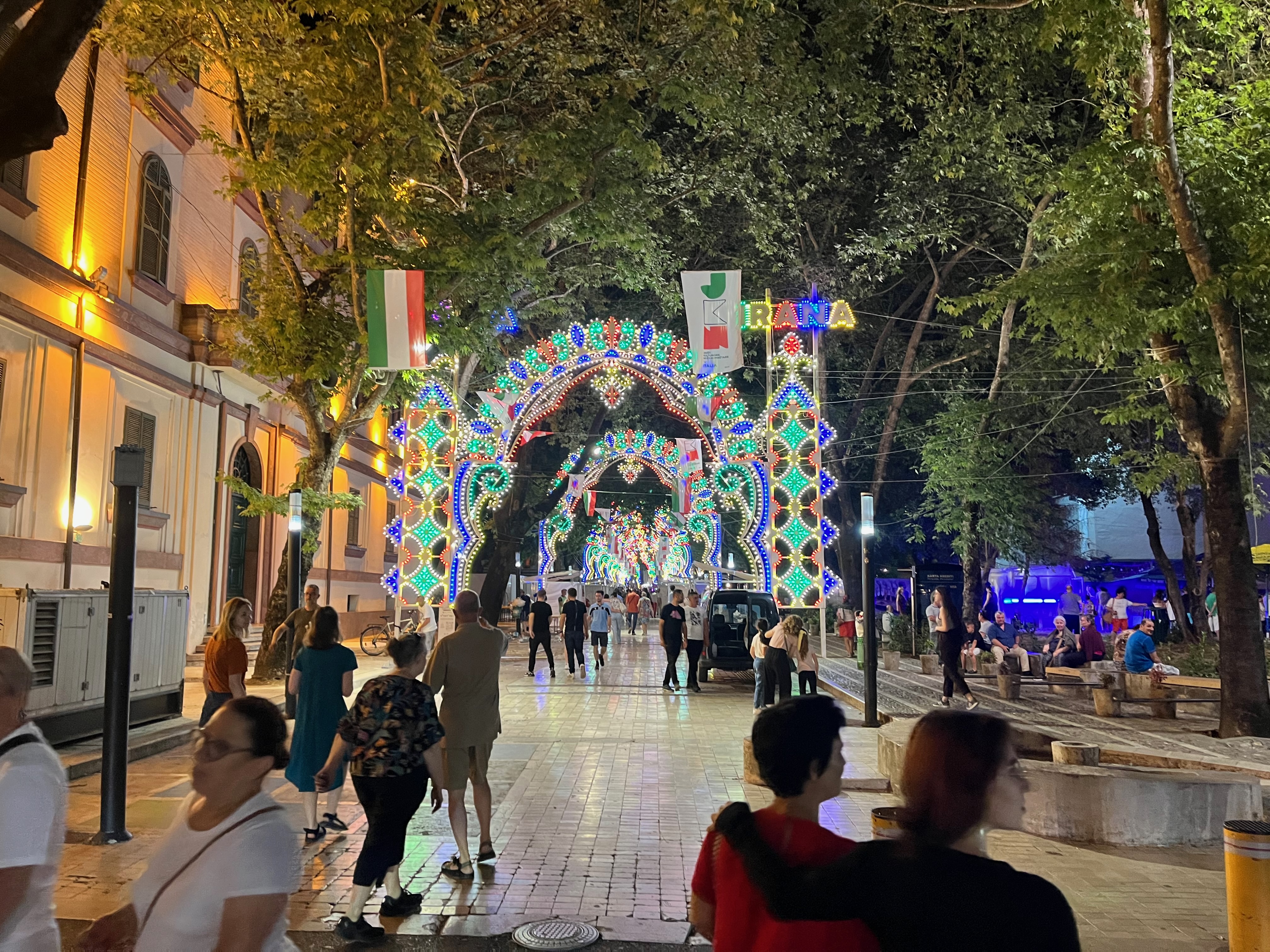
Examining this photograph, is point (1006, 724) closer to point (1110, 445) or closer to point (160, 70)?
point (160, 70)

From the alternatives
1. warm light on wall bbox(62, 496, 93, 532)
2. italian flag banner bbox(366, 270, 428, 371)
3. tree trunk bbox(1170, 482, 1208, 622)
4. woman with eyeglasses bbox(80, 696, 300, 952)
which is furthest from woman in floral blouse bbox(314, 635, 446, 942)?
tree trunk bbox(1170, 482, 1208, 622)

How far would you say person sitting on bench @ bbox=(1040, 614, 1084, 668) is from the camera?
2022cm

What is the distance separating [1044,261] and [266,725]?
19535 millimetres

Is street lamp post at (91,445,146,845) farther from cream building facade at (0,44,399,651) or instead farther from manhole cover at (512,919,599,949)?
cream building facade at (0,44,399,651)

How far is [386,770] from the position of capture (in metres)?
5.39

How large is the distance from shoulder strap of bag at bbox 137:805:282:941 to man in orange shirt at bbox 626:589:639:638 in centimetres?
3428

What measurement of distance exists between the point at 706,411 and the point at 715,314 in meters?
4.90

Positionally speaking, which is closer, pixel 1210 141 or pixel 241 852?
pixel 241 852

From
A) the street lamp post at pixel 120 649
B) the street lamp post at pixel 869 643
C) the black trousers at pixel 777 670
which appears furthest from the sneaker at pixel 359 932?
the black trousers at pixel 777 670

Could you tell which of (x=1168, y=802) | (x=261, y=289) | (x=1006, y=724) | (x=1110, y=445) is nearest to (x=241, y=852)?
(x=1006, y=724)

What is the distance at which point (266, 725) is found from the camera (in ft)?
9.26

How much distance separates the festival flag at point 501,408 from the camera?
75.1ft

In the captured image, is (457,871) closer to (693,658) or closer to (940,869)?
(940,869)

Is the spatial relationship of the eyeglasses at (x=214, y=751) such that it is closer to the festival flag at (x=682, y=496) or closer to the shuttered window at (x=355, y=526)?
the festival flag at (x=682, y=496)
